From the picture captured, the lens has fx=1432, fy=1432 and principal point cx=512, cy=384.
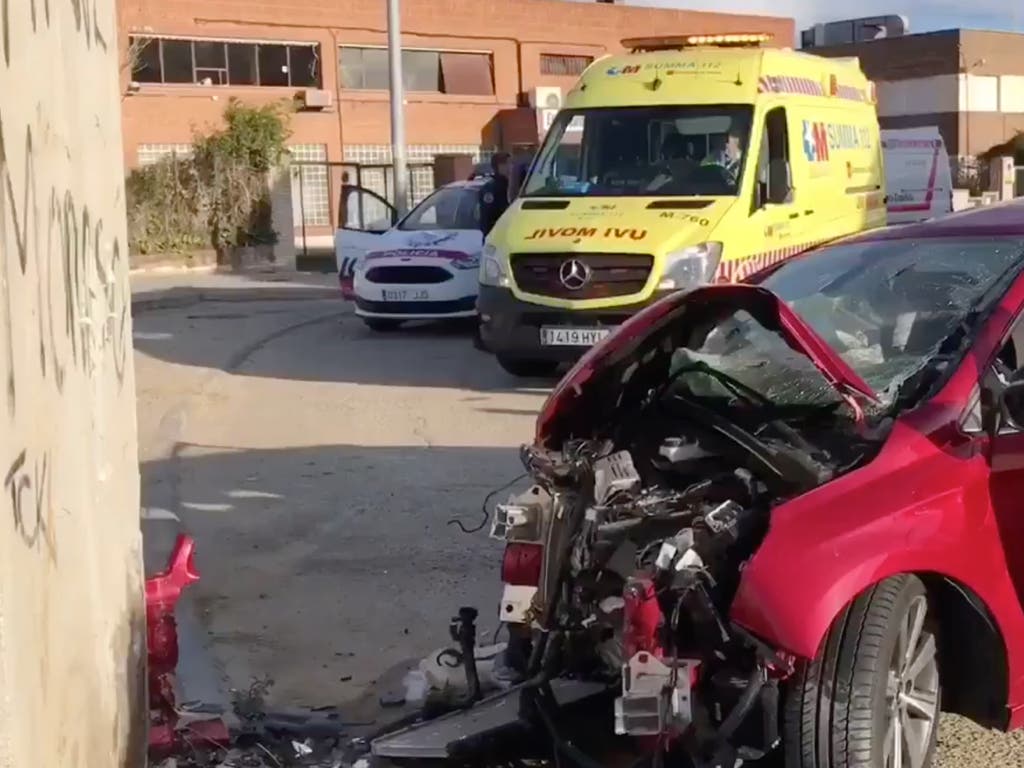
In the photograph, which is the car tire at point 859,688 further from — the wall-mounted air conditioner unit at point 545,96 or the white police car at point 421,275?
the wall-mounted air conditioner unit at point 545,96

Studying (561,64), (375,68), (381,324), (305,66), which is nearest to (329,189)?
(305,66)

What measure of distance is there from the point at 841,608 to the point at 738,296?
0.97 metres

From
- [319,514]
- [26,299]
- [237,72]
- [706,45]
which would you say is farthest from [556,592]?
[237,72]

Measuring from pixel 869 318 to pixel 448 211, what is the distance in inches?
471

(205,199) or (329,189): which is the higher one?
(329,189)

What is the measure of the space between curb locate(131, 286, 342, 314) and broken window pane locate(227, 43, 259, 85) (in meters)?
18.3

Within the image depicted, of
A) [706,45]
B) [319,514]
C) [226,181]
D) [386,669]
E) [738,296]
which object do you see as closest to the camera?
[738,296]

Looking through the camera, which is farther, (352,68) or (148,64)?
(352,68)

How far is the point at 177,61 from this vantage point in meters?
39.3

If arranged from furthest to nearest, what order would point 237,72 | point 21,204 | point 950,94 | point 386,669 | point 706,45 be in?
point 950,94 → point 237,72 → point 706,45 → point 386,669 → point 21,204

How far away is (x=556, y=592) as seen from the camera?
407 centimetres

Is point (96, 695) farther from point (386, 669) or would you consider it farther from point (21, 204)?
point (386, 669)

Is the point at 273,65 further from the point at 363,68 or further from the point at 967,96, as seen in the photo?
the point at 967,96

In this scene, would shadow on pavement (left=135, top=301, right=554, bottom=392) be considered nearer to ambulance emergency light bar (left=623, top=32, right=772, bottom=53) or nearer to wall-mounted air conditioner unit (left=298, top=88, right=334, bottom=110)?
ambulance emergency light bar (left=623, top=32, right=772, bottom=53)
